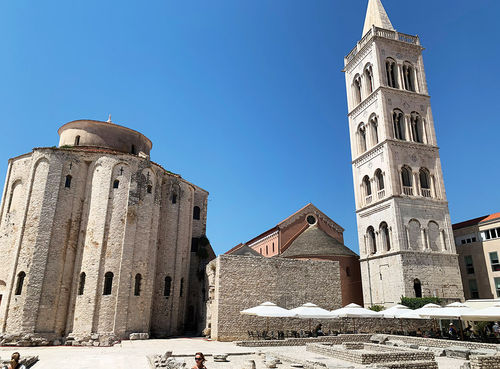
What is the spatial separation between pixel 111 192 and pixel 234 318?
13.2m

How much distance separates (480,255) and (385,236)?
9.45 meters

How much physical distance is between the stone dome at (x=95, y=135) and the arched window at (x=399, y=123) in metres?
25.4

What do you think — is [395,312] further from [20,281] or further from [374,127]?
[20,281]

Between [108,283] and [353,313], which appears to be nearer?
[353,313]

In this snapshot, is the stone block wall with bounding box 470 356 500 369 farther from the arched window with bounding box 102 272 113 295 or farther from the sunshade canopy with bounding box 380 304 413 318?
the arched window with bounding box 102 272 113 295

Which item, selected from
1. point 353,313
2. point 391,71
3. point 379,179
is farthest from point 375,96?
point 353,313

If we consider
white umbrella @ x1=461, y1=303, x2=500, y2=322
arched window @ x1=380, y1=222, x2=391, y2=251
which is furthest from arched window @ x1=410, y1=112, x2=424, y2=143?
white umbrella @ x1=461, y1=303, x2=500, y2=322

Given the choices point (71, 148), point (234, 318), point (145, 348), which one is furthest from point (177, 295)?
point (71, 148)

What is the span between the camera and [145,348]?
2045 cm

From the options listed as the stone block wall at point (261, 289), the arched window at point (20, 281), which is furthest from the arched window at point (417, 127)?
the arched window at point (20, 281)

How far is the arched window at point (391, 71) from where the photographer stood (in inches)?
1442

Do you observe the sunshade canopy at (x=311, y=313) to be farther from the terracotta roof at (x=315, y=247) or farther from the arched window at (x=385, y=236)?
the arched window at (x=385, y=236)

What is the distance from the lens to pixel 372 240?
112 feet

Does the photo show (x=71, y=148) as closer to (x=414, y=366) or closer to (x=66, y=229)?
(x=66, y=229)
